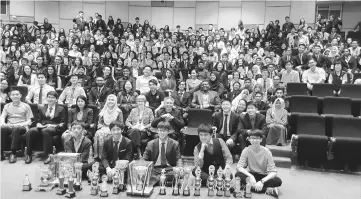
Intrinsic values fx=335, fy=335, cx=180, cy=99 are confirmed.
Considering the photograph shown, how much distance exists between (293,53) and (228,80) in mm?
2552

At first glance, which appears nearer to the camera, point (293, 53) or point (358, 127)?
point (358, 127)

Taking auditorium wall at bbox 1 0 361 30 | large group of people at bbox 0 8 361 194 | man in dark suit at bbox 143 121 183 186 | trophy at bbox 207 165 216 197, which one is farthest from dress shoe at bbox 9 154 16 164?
auditorium wall at bbox 1 0 361 30

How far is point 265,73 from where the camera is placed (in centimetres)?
706

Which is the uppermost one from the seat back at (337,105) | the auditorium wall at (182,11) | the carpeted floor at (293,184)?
the auditorium wall at (182,11)

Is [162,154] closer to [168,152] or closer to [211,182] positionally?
[168,152]

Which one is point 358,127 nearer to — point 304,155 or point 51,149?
point 304,155

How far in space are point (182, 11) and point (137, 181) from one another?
1193cm

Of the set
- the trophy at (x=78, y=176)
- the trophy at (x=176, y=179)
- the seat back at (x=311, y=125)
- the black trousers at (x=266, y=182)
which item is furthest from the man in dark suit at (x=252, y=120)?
the trophy at (x=78, y=176)

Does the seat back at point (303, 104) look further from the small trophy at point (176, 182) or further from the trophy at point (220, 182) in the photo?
the small trophy at point (176, 182)

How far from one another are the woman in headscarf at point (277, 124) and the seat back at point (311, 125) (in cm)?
26

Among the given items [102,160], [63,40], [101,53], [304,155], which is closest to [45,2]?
[63,40]

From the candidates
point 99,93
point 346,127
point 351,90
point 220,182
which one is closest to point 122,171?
point 220,182

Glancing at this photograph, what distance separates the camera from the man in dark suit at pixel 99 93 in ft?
22.3

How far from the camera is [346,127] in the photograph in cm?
548
